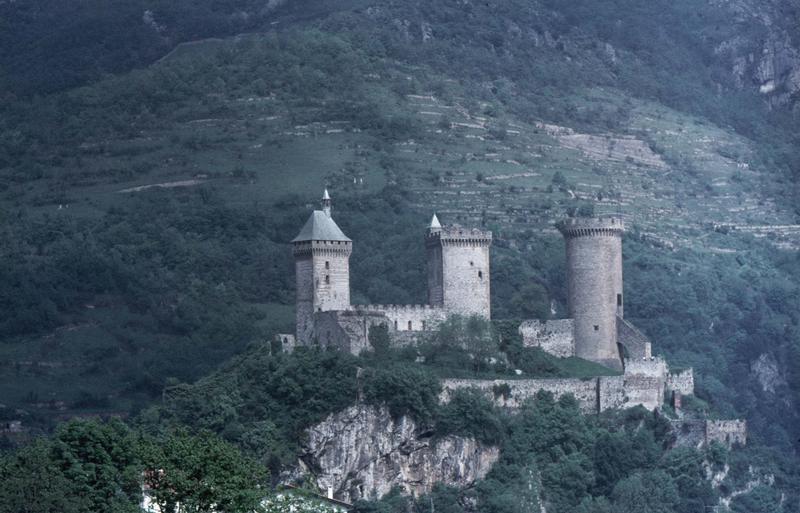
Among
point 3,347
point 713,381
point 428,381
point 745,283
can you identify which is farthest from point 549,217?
point 428,381

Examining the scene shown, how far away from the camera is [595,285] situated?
83.0 m

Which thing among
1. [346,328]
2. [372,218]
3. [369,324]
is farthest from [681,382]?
[372,218]

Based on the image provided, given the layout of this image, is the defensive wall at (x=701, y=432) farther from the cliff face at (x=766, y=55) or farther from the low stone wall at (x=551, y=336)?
the cliff face at (x=766, y=55)

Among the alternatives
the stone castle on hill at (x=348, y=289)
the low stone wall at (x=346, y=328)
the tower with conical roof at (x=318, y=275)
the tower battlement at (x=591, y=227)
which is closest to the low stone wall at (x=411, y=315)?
the stone castle on hill at (x=348, y=289)

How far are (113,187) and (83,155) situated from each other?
6740 mm

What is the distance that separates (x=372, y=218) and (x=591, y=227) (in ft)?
93.7

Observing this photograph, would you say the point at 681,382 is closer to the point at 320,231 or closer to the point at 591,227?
the point at 591,227

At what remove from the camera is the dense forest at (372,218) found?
76.9 meters

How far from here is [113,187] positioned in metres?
120

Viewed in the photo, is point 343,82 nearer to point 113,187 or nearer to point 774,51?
point 113,187

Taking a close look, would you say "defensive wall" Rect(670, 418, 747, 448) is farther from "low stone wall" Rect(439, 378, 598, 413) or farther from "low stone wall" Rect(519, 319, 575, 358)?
"low stone wall" Rect(519, 319, 575, 358)

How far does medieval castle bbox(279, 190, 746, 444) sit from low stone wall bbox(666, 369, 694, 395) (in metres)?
0.03

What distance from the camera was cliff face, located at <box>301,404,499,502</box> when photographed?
7588 centimetres

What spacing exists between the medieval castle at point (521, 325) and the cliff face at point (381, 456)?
1.83 m
